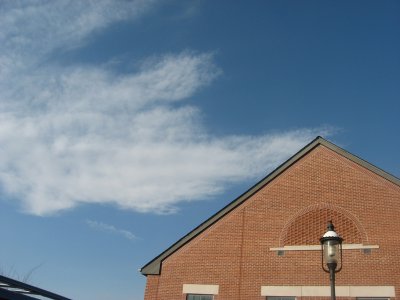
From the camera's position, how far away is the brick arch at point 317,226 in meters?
18.7

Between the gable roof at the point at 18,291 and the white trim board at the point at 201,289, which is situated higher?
the white trim board at the point at 201,289

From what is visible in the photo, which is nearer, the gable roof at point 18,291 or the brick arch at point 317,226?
the gable roof at point 18,291

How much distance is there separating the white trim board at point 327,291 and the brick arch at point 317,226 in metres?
1.81

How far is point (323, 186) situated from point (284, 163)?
6.66 feet

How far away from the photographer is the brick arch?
61.2ft

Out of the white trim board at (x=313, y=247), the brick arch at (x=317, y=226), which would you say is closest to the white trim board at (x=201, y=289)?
the white trim board at (x=313, y=247)

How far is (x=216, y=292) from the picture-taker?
19.0 metres

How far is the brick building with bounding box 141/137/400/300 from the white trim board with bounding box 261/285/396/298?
4 centimetres

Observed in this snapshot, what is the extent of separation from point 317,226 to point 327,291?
8.79 ft

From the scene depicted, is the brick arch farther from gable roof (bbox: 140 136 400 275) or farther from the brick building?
gable roof (bbox: 140 136 400 275)

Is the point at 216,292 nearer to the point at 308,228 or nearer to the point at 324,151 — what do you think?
the point at 308,228

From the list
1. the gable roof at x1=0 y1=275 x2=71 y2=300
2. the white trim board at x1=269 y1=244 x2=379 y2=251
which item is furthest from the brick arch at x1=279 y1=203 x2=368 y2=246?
the gable roof at x1=0 y1=275 x2=71 y2=300

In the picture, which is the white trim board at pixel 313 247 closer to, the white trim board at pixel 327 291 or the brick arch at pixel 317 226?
the brick arch at pixel 317 226

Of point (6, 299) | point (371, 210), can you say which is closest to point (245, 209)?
point (371, 210)
